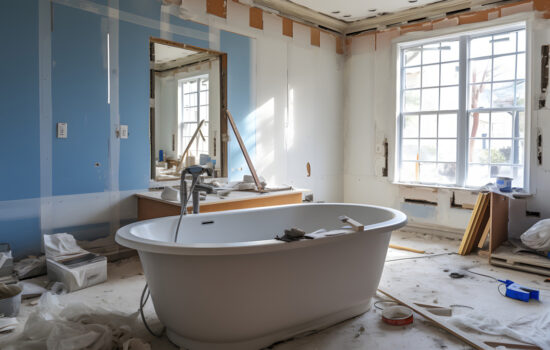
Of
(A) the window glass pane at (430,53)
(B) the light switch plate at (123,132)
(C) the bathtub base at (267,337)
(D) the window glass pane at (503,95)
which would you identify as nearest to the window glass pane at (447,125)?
(D) the window glass pane at (503,95)

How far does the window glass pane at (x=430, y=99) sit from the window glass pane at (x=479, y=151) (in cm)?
60

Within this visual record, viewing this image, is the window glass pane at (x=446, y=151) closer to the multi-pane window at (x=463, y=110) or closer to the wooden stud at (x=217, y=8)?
the multi-pane window at (x=463, y=110)

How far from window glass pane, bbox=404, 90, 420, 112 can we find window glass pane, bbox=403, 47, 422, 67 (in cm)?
34

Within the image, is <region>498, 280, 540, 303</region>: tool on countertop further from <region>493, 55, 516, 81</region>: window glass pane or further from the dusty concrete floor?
<region>493, 55, 516, 81</region>: window glass pane

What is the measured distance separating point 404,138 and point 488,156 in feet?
3.28

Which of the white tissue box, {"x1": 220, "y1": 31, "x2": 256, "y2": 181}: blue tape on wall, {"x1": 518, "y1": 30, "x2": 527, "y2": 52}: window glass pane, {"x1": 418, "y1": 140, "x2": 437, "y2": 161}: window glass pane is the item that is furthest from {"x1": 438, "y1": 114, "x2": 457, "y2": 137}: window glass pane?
the white tissue box

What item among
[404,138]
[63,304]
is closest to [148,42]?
[63,304]

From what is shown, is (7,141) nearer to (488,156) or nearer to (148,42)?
(148,42)

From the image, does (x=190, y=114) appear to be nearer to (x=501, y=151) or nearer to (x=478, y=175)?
(x=478, y=175)

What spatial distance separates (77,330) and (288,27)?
393cm

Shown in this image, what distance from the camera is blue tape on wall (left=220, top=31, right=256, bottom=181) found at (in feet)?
14.1

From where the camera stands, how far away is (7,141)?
9.77 ft

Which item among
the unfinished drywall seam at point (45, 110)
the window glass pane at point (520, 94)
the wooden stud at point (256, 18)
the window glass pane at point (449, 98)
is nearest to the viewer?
the unfinished drywall seam at point (45, 110)

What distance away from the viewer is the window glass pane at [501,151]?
14.2 ft
